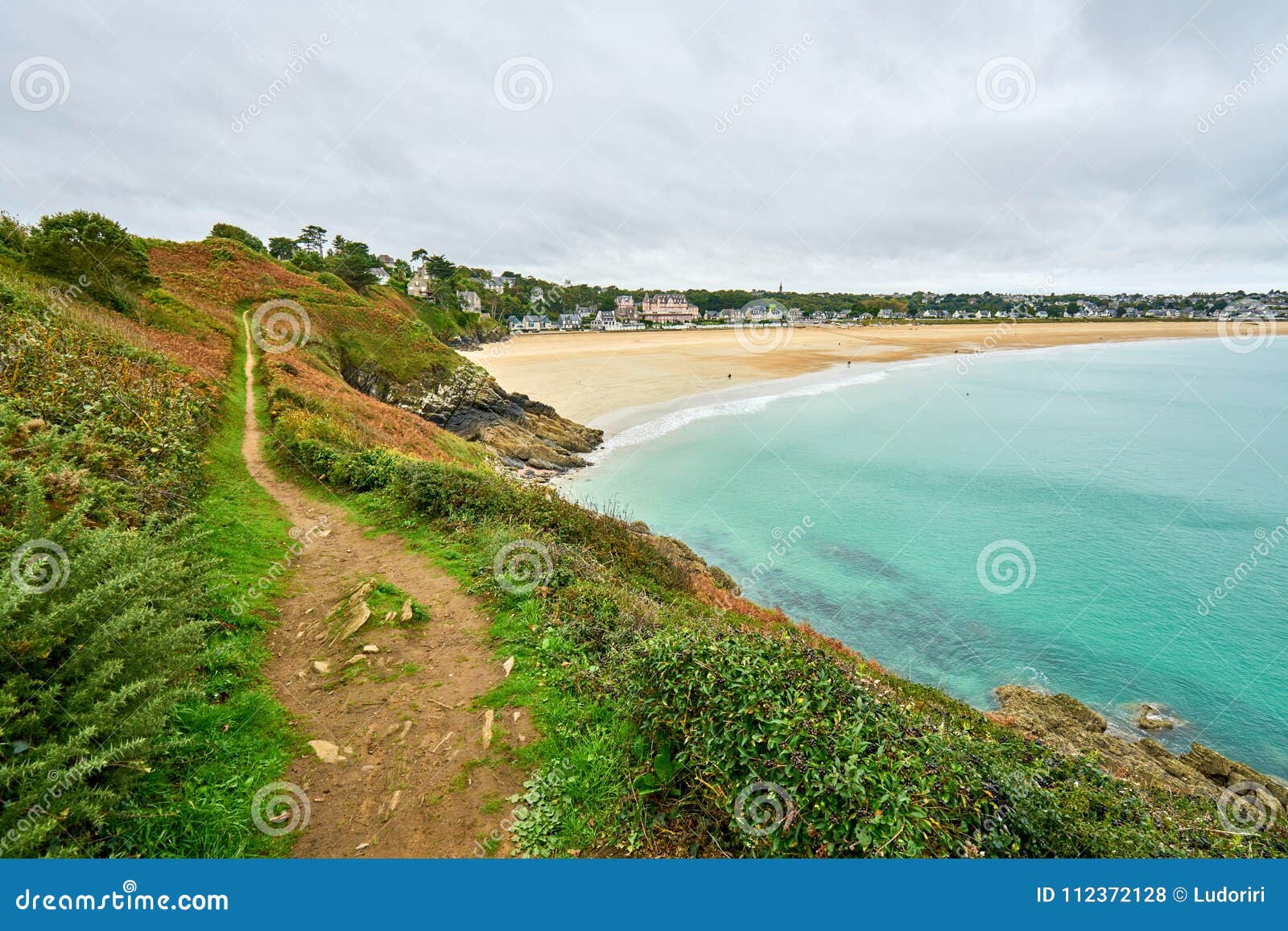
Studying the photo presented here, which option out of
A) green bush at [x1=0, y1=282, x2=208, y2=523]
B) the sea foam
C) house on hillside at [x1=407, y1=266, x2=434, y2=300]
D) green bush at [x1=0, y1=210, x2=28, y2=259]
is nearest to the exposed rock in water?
green bush at [x1=0, y1=282, x2=208, y2=523]

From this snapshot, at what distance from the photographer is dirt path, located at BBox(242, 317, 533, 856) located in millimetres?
4961

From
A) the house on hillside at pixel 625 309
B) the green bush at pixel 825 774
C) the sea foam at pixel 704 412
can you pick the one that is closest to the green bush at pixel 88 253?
the sea foam at pixel 704 412

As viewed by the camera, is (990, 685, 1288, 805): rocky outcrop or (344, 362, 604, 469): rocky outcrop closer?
(990, 685, 1288, 805): rocky outcrop

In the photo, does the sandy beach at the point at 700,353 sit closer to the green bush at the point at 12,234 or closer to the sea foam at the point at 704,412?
the sea foam at the point at 704,412

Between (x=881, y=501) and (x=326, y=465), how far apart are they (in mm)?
24937

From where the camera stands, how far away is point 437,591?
30.2 feet

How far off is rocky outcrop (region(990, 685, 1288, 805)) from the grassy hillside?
2.75 feet

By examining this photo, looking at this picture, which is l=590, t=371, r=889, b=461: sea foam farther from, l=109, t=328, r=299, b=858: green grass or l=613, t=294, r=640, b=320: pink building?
l=613, t=294, r=640, b=320: pink building

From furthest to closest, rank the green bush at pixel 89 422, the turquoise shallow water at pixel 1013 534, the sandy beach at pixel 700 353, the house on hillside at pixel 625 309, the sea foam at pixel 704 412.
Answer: the house on hillside at pixel 625 309
the sandy beach at pixel 700 353
the sea foam at pixel 704 412
the turquoise shallow water at pixel 1013 534
the green bush at pixel 89 422

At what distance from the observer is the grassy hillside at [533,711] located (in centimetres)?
404

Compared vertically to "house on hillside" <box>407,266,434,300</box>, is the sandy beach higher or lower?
lower

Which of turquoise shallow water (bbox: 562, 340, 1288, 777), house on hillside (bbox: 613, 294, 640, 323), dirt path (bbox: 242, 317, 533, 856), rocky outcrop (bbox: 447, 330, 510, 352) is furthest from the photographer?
house on hillside (bbox: 613, 294, 640, 323)

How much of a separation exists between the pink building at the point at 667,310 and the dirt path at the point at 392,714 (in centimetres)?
16586

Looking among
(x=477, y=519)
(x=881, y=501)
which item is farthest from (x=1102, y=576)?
(x=477, y=519)
